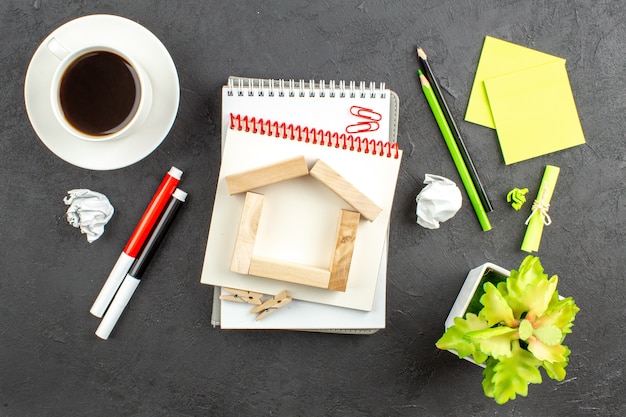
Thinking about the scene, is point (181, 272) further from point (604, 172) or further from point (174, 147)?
point (604, 172)

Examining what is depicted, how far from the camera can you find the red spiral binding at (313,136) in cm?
72

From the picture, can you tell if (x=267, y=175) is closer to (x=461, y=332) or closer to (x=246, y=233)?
(x=246, y=233)

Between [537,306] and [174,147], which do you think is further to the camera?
[174,147]

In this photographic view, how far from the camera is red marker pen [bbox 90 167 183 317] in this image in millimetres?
748

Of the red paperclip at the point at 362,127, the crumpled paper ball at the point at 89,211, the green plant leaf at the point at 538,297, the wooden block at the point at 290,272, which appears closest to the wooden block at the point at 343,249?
the wooden block at the point at 290,272

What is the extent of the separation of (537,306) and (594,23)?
435mm

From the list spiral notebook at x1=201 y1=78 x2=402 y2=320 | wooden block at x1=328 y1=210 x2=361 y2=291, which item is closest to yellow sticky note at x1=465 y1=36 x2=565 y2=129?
spiral notebook at x1=201 y1=78 x2=402 y2=320

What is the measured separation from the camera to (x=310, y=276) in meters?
0.71

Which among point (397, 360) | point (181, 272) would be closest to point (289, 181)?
point (181, 272)

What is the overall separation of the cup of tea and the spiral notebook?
0.40ft

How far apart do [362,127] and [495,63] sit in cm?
22

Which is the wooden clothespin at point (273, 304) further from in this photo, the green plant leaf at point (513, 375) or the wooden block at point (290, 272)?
the green plant leaf at point (513, 375)

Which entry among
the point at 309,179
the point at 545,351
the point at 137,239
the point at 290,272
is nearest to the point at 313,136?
the point at 309,179

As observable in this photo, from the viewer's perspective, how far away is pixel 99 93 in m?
0.68
